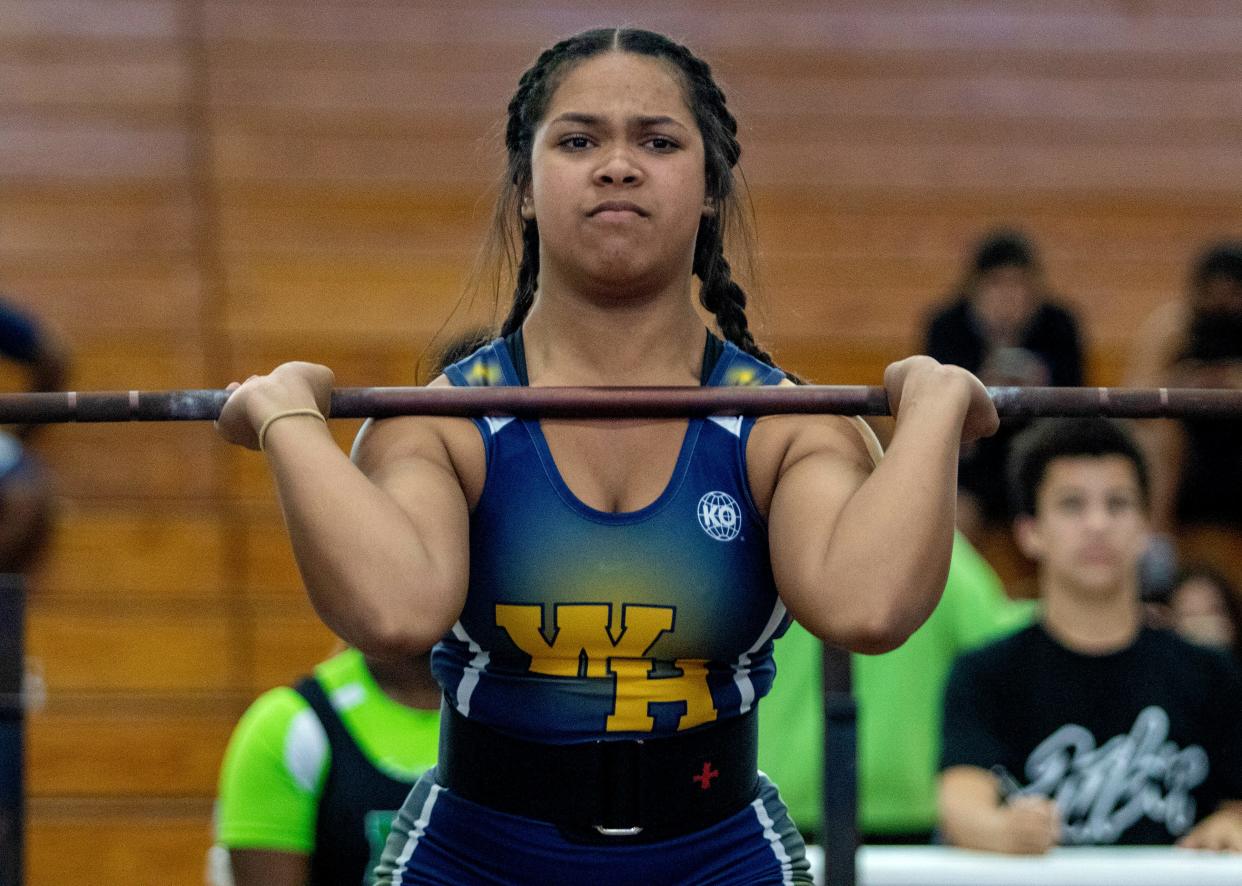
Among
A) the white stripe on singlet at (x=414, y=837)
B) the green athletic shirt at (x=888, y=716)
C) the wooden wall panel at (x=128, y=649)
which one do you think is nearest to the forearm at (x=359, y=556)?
the white stripe on singlet at (x=414, y=837)

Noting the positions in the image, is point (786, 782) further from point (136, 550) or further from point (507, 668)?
point (136, 550)

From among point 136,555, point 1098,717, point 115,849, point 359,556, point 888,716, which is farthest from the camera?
point 136,555

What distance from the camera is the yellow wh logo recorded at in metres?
2.05

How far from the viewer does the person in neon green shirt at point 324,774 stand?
304 cm

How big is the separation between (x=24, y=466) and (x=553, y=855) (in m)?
4.00

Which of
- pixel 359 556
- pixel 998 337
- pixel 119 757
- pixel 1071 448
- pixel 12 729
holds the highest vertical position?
pixel 998 337

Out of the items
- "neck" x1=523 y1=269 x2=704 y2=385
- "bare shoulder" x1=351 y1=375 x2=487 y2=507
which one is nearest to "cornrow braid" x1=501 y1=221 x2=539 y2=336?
"neck" x1=523 y1=269 x2=704 y2=385

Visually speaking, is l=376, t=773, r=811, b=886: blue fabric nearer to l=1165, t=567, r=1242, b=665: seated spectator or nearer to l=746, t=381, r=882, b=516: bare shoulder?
l=746, t=381, r=882, b=516: bare shoulder

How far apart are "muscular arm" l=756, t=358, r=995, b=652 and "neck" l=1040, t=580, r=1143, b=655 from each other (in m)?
1.56

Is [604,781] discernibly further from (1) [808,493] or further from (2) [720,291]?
(2) [720,291]

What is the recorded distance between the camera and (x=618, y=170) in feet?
6.77

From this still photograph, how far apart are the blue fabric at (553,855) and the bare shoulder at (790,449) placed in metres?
0.40

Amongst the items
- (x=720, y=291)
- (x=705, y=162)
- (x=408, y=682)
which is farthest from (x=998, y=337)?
(x=705, y=162)

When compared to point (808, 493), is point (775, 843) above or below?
below
